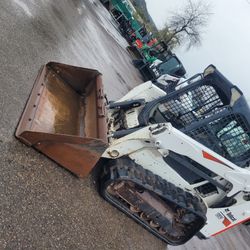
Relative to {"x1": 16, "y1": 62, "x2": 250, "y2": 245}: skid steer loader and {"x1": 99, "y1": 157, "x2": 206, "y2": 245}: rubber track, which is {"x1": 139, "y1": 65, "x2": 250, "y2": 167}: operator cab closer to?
{"x1": 16, "y1": 62, "x2": 250, "y2": 245}: skid steer loader

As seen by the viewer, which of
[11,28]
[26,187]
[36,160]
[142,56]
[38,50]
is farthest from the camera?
[142,56]

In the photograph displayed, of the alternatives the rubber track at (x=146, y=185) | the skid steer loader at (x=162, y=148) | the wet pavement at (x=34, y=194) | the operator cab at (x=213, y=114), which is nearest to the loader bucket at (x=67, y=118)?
the skid steer loader at (x=162, y=148)

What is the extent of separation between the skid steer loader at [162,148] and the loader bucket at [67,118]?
12 mm

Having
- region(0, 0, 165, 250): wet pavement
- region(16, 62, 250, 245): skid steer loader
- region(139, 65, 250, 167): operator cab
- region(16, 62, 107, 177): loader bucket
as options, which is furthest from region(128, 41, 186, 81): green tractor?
region(16, 62, 107, 177): loader bucket

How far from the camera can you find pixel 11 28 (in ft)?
20.1

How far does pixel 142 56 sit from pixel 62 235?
645 inches

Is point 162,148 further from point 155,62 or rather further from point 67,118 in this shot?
point 155,62

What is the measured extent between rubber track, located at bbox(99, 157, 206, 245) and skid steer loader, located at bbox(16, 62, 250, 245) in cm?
1

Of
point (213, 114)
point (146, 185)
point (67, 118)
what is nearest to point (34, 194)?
point (67, 118)

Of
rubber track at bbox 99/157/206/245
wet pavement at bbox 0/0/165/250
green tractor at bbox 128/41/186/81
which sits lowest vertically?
green tractor at bbox 128/41/186/81

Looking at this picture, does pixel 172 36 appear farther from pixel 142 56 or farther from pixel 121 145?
pixel 121 145

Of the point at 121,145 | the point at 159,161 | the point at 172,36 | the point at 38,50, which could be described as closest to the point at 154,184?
the point at 159,161

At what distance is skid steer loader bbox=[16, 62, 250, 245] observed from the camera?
4488mm

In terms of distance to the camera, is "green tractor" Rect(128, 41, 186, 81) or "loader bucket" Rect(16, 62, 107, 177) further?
"green tractor" Rect(128, 41, 186, 81)
